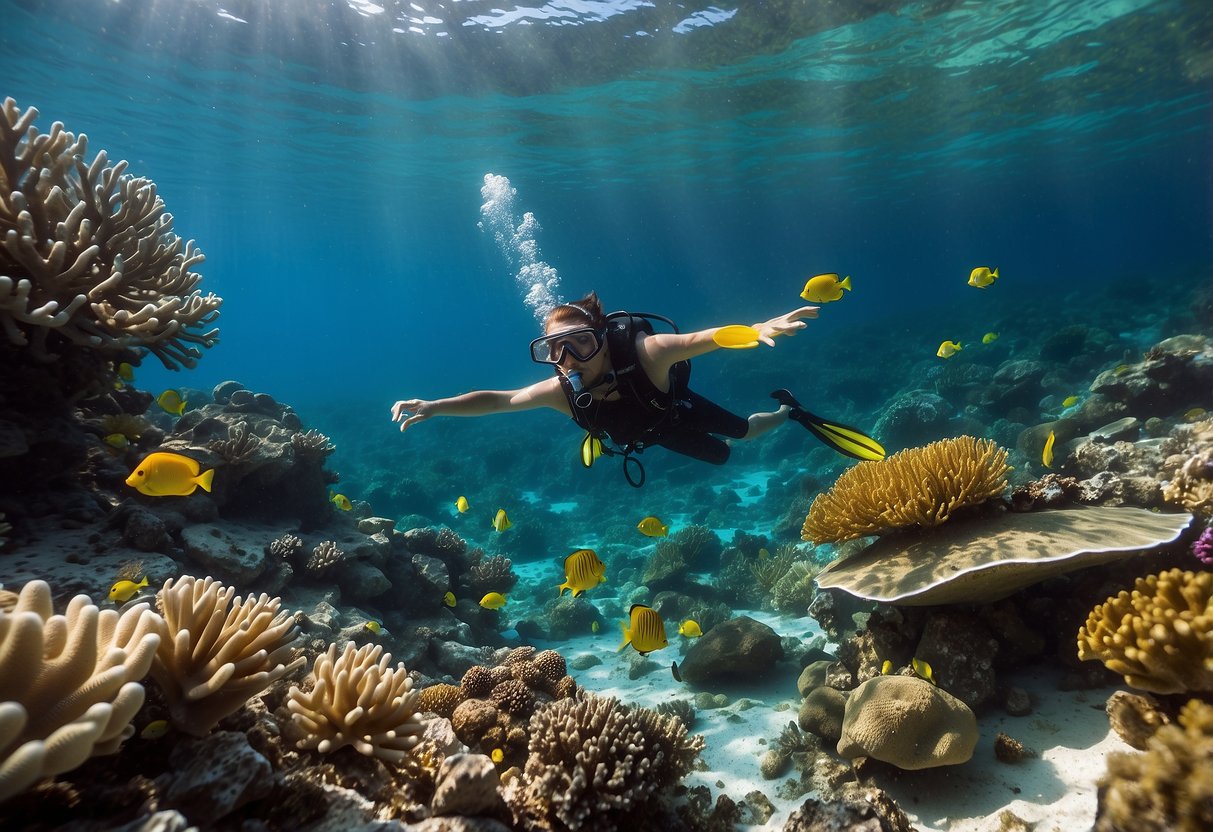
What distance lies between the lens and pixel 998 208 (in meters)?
75.3

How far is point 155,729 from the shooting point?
232cm

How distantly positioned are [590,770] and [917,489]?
3.11 m

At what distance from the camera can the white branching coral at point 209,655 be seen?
234 centimetres

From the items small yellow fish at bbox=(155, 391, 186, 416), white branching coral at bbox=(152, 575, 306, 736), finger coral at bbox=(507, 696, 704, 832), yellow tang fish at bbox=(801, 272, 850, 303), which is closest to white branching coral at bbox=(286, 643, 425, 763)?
white branching coral at bbox=(152, 575, 306, 736)

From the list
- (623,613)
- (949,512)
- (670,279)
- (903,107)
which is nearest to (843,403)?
(903,107)

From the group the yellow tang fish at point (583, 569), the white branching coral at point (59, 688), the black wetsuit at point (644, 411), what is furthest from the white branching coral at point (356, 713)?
the black wetsuit at point (644, 411)

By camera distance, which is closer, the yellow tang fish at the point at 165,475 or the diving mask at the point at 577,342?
the yellow tang fish at the point at 165,475

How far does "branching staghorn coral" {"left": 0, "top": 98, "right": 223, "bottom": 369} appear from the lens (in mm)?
4262

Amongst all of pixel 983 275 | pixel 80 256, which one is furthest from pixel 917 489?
pixel 80 256

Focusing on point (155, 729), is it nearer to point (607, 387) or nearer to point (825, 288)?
point (607, 387)

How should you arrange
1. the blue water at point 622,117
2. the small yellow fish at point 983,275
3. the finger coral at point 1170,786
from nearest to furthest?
the finger coral at point 1170,786 → the small yellow fish at point 983,275 → the blue water at point 622,117

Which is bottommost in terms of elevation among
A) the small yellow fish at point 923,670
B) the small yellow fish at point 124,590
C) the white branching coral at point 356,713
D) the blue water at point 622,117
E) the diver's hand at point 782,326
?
the small yellow fish at point 923,670

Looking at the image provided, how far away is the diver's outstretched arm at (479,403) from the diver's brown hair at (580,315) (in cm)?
67

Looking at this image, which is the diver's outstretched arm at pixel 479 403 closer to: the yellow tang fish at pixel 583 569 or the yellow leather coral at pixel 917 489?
the yellow tang fish at pixel 583 569
